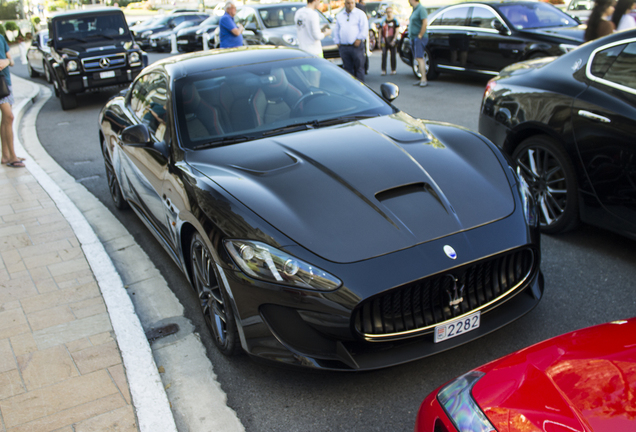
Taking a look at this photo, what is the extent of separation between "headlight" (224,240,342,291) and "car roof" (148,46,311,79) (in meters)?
1.91

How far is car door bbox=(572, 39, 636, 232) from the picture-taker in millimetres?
3748

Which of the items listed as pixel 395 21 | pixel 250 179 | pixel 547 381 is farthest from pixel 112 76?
pixel 547 381

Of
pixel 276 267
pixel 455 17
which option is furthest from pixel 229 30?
pixel 276 267

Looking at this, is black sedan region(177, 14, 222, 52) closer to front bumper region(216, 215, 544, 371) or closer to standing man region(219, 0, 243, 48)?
standing man region(219, 0, 243, 48)

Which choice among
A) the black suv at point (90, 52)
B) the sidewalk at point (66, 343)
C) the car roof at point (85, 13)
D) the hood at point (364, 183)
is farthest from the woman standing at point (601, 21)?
the car roof at point (85, 13)

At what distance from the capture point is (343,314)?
258 centimetres

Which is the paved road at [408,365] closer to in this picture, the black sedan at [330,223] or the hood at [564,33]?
the black sedan at [330,223]

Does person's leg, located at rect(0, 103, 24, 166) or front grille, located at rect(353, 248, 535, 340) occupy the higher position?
front grille, located at rect(353, 248, 535, 340)

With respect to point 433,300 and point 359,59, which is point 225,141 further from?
point 359,59

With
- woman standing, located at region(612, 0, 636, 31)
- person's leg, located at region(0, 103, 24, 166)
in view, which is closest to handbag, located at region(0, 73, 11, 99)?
person's leg, located at region(0, 103, 24, 166)

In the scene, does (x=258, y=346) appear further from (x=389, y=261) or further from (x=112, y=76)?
(x=112, y=76)

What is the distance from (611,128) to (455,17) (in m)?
9.15

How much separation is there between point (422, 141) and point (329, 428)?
70.3 inches

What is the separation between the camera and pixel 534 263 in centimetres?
304
